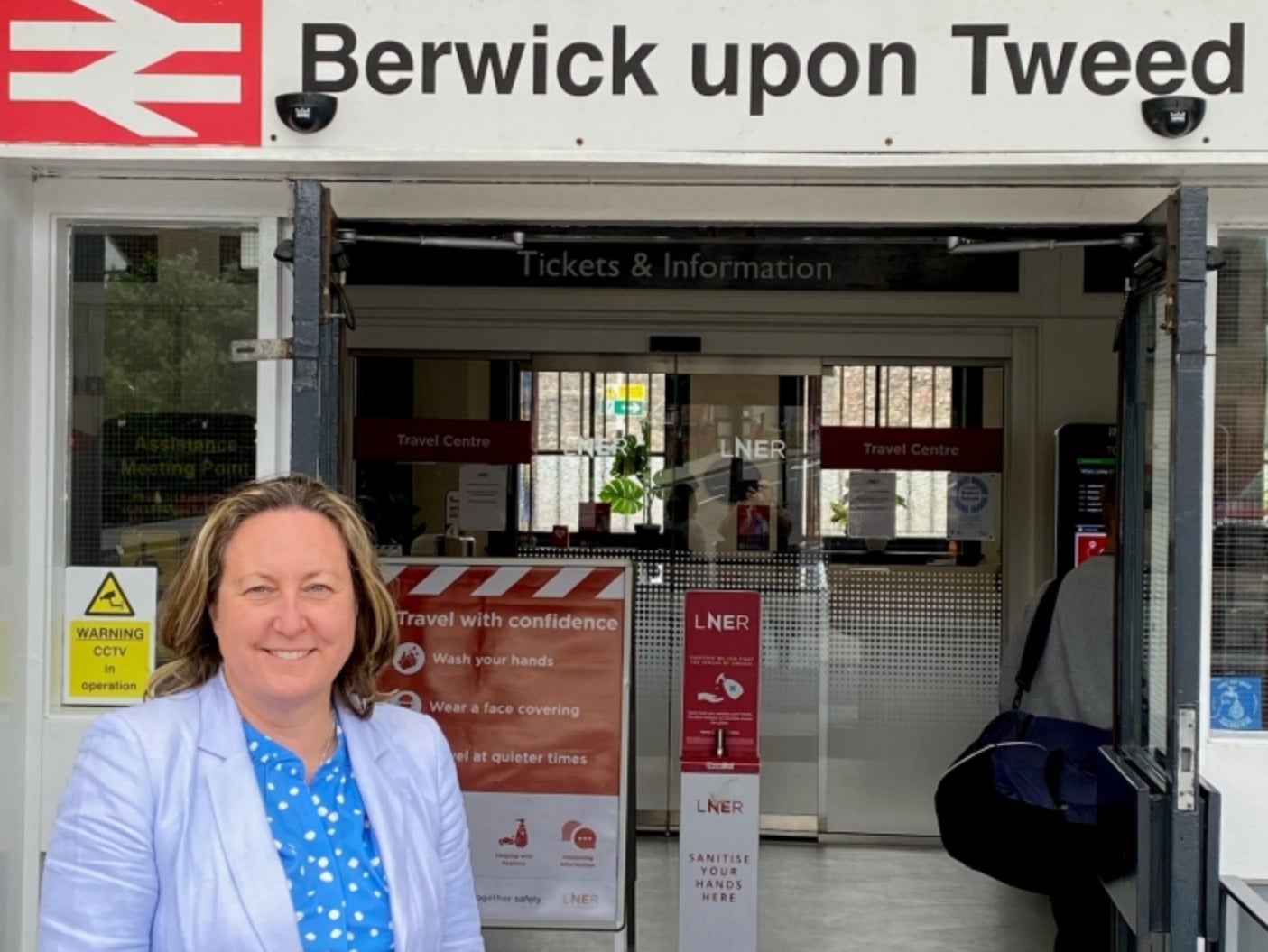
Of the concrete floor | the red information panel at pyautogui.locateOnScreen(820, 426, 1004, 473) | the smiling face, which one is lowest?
the concrete floor

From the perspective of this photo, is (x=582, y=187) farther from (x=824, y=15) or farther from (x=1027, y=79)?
(x=1027, y=79)

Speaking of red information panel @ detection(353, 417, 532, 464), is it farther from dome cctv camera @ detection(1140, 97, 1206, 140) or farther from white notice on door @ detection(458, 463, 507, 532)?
dome cctv camera @ detection(1140, 97, 1206, 140)

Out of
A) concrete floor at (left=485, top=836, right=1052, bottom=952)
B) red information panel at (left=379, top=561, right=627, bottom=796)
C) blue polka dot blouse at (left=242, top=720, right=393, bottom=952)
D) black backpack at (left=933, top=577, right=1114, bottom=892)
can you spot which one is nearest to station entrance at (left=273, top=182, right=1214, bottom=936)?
concrete floor at (left=485, top=836, right=1052, bottom=952)

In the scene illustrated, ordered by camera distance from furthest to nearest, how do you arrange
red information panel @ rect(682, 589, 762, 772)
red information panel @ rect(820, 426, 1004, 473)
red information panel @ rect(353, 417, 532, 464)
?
1. red information panel @ rect(353, 417, 532, 464)
2. red information panel @ rect(820, 426, 1004, 473)
3. red information panel @ rect(682, 589, 762, 772)

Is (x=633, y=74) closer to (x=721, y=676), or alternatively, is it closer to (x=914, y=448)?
(x=721, y=676)

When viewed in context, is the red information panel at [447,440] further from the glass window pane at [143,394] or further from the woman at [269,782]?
the woman at [269,782]

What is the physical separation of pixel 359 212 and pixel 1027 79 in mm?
1522

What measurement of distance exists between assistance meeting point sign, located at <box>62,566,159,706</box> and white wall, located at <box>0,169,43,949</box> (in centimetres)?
8

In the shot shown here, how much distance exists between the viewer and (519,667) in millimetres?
4855

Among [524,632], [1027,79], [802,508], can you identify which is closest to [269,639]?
[1027,79]

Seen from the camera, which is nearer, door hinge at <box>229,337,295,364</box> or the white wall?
door hinge at <box>229,337,295,364</box>

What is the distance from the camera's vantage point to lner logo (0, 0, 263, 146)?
10.4ft

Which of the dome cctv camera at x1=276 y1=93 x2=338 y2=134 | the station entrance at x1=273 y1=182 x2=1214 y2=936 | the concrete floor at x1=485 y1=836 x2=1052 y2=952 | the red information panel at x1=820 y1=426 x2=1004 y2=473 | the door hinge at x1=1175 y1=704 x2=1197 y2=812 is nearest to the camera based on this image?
the door hinge at x1=1175 y1=704 x2=1197 y2=812

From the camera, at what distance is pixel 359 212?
3.51m
